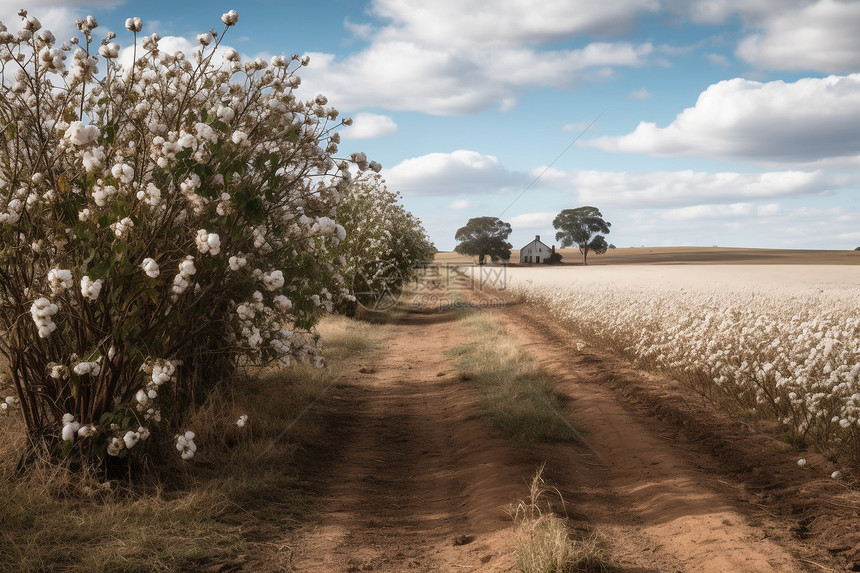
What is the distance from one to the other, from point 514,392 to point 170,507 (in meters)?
5.97

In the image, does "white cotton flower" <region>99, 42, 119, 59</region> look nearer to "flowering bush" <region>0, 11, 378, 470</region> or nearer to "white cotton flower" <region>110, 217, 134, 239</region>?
"flowering bush" <region>0, 11, 378, 470</region>

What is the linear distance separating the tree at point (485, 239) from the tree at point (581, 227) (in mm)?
8200

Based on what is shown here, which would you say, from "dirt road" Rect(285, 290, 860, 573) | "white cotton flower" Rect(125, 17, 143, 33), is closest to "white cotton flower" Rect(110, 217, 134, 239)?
"white cotton flower" Rect(125, 17, 143, 33)

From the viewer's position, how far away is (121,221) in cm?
534

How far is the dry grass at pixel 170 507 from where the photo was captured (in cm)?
503

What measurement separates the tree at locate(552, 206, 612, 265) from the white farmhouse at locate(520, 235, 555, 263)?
304 centimetres

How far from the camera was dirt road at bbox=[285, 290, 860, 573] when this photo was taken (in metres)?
5.34

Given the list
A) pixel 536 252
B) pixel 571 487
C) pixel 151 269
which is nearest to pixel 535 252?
pixel 536 252

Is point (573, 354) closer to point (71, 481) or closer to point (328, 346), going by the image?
point (328, 346)

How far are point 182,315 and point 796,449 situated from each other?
21.6ft

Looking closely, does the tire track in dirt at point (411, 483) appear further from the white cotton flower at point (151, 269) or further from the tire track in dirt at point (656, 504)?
the white cotton flower at point (151, 269)

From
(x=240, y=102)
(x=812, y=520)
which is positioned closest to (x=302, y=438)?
(x=240, y=102)

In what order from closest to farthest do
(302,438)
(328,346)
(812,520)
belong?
(812,520), (302,438), (328,346)

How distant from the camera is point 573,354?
50.0ft
